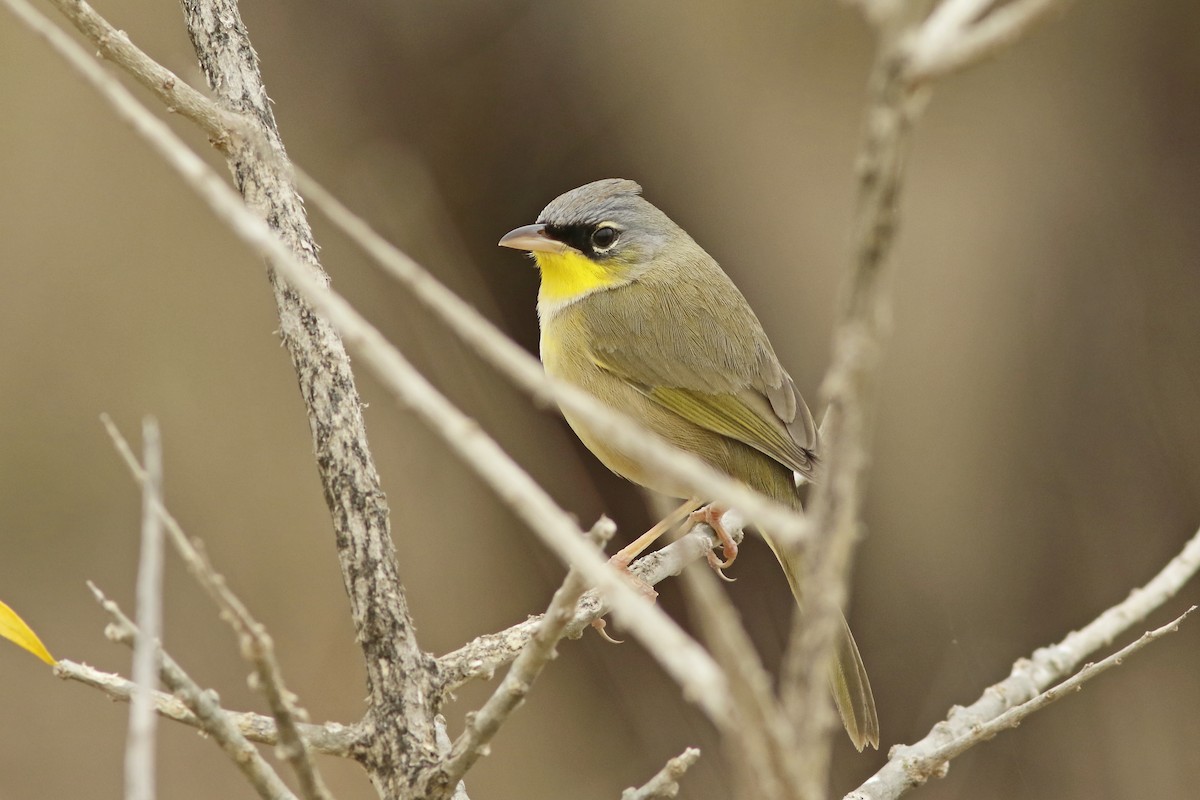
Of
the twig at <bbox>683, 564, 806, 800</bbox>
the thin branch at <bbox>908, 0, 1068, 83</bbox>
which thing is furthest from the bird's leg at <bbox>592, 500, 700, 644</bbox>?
the thin branch at <bbox>908, 0, 1068, 83</bbox>

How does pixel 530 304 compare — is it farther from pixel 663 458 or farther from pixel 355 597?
pixel 663 458

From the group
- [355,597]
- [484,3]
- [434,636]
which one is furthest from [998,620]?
[355,597]

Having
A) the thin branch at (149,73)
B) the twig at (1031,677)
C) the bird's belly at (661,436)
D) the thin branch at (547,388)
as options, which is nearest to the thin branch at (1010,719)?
the twig at (1031,677)

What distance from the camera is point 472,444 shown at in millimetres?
1200

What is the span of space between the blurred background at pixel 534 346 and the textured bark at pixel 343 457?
2.85m

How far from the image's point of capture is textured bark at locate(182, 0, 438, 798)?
2076mm

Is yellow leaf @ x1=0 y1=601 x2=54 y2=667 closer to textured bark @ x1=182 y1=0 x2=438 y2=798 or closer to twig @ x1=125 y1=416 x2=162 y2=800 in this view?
twig @ x1=125 y1=416 x2=162 y2=800

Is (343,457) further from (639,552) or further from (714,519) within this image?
(714,519)

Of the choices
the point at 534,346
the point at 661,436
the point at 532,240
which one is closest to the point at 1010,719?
the point at 661,436

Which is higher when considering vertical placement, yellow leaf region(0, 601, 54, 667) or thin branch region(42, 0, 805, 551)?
yellow leaf region(0, 601, 54, 667)

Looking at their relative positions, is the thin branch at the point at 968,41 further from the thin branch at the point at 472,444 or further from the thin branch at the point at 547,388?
the thin branch at the point at 472,444

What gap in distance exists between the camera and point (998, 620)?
19.8 feet

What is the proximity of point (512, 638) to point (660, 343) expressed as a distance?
67.3 inches

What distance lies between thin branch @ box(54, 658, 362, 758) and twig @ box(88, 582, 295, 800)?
0.21m
